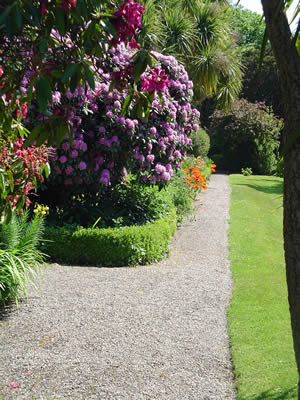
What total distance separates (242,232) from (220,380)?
653 cm

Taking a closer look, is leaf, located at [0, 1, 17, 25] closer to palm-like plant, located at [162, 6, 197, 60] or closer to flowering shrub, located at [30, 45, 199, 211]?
flowering shrub, located at [30, 45, 199, 211]

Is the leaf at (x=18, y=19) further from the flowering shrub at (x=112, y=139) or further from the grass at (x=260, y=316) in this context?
the flowering shrub at (x=112, y=139)

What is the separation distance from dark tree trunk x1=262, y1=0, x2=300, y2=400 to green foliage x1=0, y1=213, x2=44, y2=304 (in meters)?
3.78

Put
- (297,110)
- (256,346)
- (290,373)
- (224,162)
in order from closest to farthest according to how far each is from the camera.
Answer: (297,110) → (290,373) → (256,346) → (224,162)

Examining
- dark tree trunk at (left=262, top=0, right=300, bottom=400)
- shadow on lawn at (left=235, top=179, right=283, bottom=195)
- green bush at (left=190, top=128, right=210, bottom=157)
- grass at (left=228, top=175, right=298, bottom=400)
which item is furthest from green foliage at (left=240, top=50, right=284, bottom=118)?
dark tree trunk at (left=262, top=0, right=300, bottom=400)

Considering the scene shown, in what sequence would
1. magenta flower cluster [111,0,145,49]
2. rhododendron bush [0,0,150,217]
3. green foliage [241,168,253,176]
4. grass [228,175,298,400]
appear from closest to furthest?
rhododendron bush [0,0,150,217] < magenta flower cluster [111,0,145,49] < grass [228,175,298,400] < green foliage [241,168,253,176]

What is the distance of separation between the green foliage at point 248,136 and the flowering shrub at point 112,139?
17.1 metres

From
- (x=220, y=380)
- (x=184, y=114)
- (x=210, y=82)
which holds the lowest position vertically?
(x=220, y=380)

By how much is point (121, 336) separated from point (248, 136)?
2223cm

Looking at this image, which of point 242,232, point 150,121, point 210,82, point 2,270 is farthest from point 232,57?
point 2,270

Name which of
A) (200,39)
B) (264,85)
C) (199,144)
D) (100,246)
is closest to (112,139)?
(100,246)

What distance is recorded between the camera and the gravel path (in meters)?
3.86

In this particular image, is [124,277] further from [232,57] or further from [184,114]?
[232,57]

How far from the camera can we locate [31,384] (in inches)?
151
